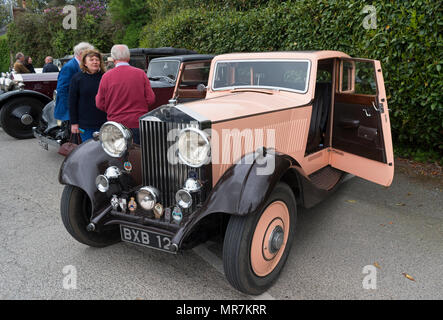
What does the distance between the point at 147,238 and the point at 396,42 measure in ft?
13.3

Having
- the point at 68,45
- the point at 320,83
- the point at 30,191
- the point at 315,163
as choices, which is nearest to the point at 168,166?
the point at 315,163

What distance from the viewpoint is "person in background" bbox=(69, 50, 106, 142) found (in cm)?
399

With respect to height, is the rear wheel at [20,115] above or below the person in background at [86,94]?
below

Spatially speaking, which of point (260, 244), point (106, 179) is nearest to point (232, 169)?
point (260, 244)

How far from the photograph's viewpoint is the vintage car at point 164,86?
538 centimetres

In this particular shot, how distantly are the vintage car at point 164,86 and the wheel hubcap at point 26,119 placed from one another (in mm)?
1355

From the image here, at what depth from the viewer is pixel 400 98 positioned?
4789mm

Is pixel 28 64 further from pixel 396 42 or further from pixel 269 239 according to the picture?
pixel 269 239

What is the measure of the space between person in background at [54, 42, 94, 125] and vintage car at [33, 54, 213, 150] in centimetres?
40

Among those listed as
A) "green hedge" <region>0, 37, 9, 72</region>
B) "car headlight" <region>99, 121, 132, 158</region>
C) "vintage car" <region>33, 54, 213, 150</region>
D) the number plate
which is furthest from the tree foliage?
the number plate

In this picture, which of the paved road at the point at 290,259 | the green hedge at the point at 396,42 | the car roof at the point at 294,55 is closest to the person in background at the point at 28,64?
the green hedge at the point at 396,42

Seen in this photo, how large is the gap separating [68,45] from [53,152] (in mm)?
16428

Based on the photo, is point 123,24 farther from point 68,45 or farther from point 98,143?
point 98,143

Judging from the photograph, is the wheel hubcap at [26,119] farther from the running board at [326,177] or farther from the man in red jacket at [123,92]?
the running board at [326,177]
